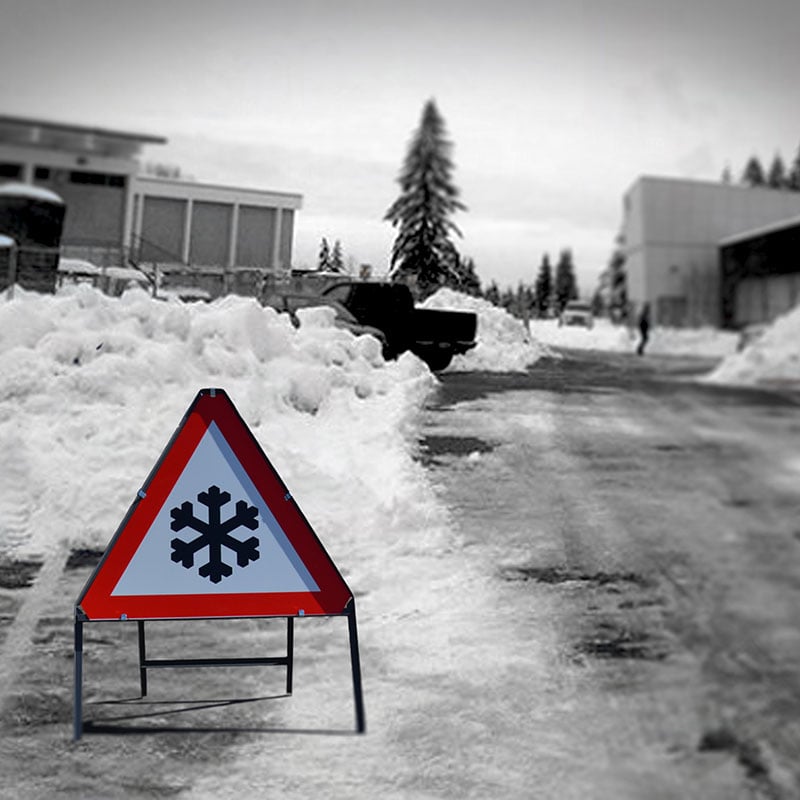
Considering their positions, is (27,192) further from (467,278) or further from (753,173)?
(753,173)

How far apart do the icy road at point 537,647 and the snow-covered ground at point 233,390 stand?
0.07m

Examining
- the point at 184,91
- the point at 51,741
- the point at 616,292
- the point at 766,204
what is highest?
the point at 184,91

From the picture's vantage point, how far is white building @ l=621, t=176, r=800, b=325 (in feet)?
4.42

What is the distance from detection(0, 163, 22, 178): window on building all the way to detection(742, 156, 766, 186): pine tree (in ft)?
4.12

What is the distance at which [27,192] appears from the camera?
162cm

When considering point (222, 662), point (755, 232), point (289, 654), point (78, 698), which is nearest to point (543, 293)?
point (755, 232)

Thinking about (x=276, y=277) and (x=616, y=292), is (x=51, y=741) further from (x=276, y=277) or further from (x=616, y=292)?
(x=616, y=292)

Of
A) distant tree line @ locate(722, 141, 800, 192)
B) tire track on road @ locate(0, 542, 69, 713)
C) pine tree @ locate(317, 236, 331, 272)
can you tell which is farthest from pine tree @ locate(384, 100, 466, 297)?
tire track on road @ locate(0, 542, 69, 713)

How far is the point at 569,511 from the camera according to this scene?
1586 mm

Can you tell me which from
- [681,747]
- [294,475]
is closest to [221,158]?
[294,475]

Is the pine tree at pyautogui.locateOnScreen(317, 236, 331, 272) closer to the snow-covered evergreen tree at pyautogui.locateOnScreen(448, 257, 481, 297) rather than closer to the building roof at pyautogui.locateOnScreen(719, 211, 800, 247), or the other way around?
the snow-covered evergreen tree at pyautogui.locateOnScreen(448, 257, 481, 297)

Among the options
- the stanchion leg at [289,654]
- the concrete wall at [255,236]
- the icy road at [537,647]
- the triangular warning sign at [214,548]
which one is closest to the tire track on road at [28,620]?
the icy road at [537,647]

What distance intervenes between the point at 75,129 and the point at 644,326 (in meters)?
1.07

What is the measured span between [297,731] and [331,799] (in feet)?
0.48
